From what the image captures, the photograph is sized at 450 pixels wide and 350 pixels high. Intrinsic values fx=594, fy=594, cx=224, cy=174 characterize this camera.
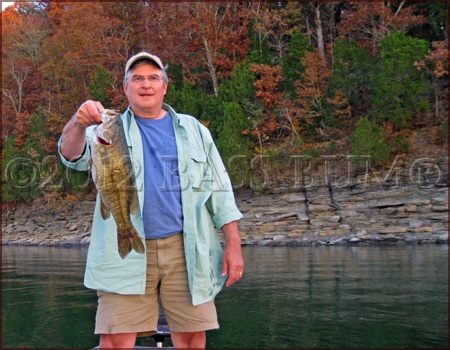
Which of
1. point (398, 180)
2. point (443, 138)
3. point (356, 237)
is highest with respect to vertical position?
point (443, 138)

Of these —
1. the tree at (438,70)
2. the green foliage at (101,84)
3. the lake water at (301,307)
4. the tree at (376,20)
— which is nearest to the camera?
the lake water at (301,307)

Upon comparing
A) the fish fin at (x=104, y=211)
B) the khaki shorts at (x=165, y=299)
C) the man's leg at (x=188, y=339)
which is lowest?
the man's leg at (x=188, y=339)

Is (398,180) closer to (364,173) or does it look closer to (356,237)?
(364,173)

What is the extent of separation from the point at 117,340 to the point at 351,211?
1835cm

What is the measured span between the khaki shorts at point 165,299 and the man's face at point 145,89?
76 cm

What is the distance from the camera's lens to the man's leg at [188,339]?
3.30 m

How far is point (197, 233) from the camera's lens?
10.8 ft

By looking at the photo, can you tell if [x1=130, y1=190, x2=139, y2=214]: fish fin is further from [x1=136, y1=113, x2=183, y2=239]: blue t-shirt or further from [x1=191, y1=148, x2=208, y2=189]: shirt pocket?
[x1=191, y1=148, x2=208, y2=189]: shirt pocket

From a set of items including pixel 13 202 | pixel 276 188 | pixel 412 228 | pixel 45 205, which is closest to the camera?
pixel 412 228

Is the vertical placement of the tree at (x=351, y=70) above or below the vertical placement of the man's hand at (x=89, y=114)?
above

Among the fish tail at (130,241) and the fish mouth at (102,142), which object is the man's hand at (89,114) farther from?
the fish tail at (130,241)

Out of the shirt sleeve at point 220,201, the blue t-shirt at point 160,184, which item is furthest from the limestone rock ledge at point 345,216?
the blue t-shirt at point 160,184

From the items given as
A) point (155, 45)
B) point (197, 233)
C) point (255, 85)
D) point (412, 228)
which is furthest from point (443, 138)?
point (197, 233)

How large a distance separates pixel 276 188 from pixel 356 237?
5.73 metres
